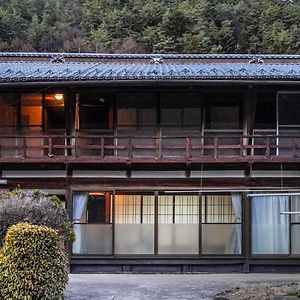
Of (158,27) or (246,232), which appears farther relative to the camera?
(158,27)

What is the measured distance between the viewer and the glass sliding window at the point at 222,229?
17.8 m

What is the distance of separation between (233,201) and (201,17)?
105 feet

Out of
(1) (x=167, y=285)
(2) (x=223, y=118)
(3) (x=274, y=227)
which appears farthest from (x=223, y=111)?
(1) (x=167, y=285)

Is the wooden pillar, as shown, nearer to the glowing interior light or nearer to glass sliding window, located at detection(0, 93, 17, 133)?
the glowing interior light

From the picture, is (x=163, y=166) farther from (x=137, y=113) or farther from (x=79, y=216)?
(x=79, y=216)

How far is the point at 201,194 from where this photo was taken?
58.5ft

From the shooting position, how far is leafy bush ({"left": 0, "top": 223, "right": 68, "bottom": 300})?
9.91 meters

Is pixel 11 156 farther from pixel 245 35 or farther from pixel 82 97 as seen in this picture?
pixel 245 35

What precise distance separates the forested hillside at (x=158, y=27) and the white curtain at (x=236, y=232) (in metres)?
26.6

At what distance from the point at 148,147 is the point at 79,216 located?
2.86 metres

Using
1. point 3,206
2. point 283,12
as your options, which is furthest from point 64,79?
point 283,12

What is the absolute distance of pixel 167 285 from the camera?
1516cm

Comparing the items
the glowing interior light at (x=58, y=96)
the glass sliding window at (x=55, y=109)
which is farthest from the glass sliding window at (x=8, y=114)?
the glowing interior light at (x=58, y=96)

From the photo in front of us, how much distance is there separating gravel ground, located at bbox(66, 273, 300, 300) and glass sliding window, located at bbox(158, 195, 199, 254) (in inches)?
34.9
